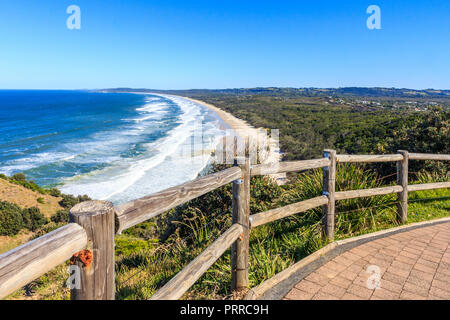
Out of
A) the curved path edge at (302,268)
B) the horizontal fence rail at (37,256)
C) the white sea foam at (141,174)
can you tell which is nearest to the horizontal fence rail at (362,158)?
the curved path edge at (302,268)

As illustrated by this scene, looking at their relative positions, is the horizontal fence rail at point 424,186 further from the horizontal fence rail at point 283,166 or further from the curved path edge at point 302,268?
the horizontal fence rail at point 283,166

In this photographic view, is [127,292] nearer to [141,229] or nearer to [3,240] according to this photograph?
[141,229]

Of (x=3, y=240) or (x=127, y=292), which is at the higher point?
(x=127, y=292)

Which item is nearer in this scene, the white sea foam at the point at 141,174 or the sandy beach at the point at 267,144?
the sandy beach at the point at 267,144

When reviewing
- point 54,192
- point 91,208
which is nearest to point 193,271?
point 91,208

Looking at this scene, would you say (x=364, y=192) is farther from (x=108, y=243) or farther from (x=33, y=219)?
(x=33, y=219)

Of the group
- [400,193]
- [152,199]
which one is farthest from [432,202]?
[152,199]

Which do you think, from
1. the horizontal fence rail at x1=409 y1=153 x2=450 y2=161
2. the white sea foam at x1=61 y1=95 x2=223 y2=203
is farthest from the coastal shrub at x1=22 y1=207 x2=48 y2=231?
the horizontal fence rail at x1=409 y1=153 x2=450 y2=161
